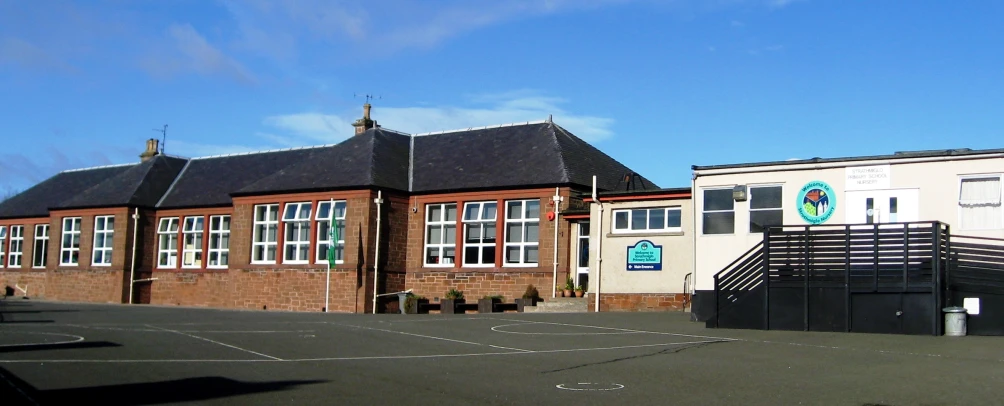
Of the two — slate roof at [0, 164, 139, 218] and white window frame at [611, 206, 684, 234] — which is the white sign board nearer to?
white window frame at [611, 206, 684, 234]

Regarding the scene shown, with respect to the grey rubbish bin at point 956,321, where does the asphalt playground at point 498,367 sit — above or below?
below

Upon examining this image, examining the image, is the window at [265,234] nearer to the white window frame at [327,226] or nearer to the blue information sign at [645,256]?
the white window frame at [327,226]

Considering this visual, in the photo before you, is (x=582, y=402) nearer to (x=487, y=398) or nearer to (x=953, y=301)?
(x=487, y=398)

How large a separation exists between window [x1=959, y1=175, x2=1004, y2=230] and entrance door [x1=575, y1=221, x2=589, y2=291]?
13.4 meters

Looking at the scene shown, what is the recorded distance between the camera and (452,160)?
37375 mm

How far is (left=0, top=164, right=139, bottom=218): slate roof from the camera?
168ft

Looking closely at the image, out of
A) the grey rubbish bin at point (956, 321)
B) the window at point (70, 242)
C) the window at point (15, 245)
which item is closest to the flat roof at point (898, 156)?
the grey rubbish bin at point (956, 321)

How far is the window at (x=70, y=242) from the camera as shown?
46.9 meters

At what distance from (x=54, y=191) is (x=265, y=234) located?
2150 cm

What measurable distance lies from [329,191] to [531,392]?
2553 centimetres

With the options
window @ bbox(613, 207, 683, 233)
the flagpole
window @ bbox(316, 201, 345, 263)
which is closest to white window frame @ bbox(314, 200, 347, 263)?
window @ bbox(316, 201, 345, 263)

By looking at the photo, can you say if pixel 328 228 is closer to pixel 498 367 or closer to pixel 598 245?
pixel 598 245

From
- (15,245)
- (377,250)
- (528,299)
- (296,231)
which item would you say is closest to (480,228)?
(377,250)

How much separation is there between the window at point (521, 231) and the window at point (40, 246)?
27728 millimetres
